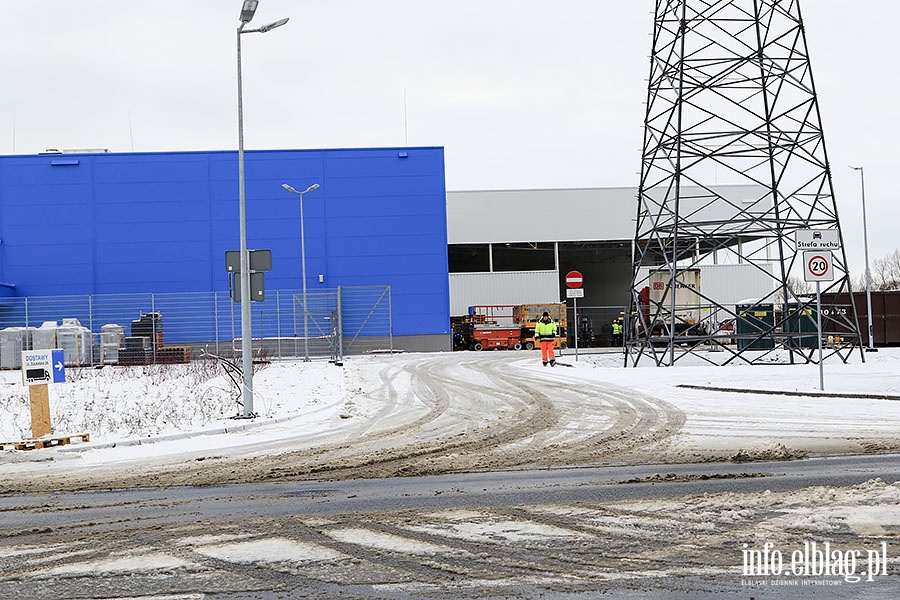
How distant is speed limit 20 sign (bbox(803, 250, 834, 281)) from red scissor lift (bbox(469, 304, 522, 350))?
34450 millimetres

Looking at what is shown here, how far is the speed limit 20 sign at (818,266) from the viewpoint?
55.4ft

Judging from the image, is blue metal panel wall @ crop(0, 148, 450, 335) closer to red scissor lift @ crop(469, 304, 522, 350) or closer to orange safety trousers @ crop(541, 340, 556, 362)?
red scissor lift @ crop(469, 304, 522, 350)

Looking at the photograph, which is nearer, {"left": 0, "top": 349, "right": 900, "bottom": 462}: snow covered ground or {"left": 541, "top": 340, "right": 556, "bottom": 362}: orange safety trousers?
{"left": 0, "top": 349, "right": 900, "bottom": 462}: snow covered ground

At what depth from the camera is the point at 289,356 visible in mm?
41844

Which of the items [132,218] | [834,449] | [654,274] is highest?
[132,218]

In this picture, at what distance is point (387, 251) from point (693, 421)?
3636 centimetres

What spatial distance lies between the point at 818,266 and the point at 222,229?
36081mm

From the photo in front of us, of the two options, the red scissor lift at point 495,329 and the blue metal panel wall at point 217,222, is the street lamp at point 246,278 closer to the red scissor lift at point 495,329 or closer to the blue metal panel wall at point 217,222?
the blue metal panel wall at point 217,222

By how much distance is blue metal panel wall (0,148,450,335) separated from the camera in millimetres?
46781

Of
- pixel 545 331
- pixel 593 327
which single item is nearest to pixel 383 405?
pixel 545 331

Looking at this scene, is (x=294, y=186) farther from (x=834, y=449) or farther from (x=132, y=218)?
(x=834, y=449)

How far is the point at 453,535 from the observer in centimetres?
615

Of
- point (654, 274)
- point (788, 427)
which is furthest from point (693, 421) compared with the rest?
point (654, 274)

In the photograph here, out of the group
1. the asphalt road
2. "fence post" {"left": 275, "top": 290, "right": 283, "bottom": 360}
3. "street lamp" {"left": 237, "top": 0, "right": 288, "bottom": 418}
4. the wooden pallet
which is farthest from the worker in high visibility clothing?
the asphalt road
